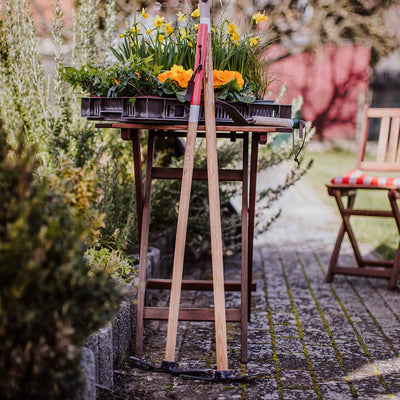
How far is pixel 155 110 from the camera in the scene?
2635mm

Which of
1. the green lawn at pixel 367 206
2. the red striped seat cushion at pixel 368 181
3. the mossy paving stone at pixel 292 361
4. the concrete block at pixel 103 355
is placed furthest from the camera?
the green lawn at pixel 367 206

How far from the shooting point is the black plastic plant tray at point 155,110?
2.63 meters

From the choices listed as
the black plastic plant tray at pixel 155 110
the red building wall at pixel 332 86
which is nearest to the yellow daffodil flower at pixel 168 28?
the black plastic plant tray at pixel 155 110

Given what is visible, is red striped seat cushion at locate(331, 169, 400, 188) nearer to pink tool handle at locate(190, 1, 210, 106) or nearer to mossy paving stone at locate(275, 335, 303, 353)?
mossy paving stone at locate(275, 335, 303, 353)

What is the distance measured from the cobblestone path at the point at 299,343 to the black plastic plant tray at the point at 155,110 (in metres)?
1.21

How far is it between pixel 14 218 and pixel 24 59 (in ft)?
7.61

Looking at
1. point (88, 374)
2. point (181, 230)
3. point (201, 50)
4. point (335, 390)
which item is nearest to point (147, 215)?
point (181, 230)

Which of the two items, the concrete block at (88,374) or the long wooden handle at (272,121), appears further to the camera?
the long wooden handle at (272,121)

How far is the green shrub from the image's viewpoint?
Result: 1590mm

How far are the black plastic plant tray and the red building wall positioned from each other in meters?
16.0

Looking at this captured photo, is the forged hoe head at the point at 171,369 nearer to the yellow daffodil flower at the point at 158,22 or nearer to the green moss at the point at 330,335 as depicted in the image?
the green moss at the point at 330,335

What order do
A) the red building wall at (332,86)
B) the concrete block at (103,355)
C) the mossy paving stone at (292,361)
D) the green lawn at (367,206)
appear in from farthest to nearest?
the red building wall at (332,86) < the green lawn at (367,206) < the mossy paving stone at (292,361) < the concrete block at (103,355)

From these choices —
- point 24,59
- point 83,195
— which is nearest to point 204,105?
point 83,195

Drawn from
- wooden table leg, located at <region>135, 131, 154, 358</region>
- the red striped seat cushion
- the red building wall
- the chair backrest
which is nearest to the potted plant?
wooden table leg, located at <region>135, 131, 154, 358</region>
